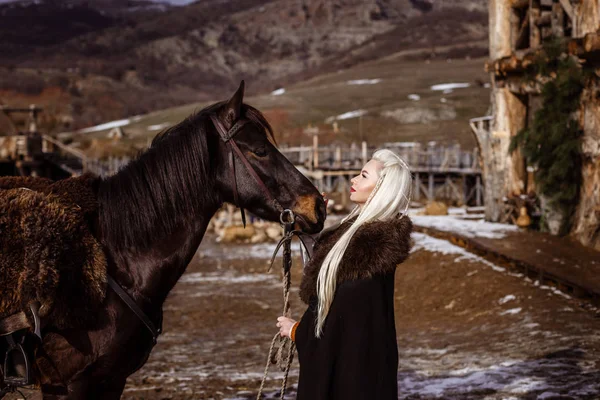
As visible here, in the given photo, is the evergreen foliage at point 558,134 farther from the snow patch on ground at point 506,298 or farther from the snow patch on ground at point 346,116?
the snow patch on ground at point 346,116

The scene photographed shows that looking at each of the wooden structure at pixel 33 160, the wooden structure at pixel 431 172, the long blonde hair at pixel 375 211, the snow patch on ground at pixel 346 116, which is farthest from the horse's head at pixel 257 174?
the snow patch on ground at pixel 346 116

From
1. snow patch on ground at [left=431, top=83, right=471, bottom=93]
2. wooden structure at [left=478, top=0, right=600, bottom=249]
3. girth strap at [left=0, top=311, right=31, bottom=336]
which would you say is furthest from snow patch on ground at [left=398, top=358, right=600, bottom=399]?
snow patch on ground at [left=431, top=83, right=471, bottom=93]

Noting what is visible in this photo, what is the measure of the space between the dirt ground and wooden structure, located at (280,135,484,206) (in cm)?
1469

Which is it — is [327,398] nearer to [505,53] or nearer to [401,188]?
[401,188]

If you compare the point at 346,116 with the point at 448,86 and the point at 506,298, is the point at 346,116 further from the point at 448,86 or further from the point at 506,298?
the point at 506,298

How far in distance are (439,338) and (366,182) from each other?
5.96 meters

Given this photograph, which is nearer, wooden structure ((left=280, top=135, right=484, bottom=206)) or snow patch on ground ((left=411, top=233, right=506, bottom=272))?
snow patch on ground ((left=411, top=233, right=506, bottom=272))

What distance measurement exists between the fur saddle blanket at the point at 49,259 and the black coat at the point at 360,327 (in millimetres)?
1156

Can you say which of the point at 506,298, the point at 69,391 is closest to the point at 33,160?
the point at 506,298

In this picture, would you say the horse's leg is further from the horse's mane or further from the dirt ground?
the dirt ground

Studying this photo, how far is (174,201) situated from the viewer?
3.86 meters

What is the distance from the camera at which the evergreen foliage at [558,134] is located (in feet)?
41.3

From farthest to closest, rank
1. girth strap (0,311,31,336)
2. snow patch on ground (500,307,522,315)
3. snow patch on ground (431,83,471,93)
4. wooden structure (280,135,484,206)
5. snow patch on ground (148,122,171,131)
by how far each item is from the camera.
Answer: snow patch on ground (431,83,471,93)
snow patch on ground (148,122,171,131)
wooden structure (280,135,484,206)
snow patch on ground (500,307,522,315)
girth strap (0,311,31,336)

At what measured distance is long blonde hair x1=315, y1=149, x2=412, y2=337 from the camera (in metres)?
3.21
